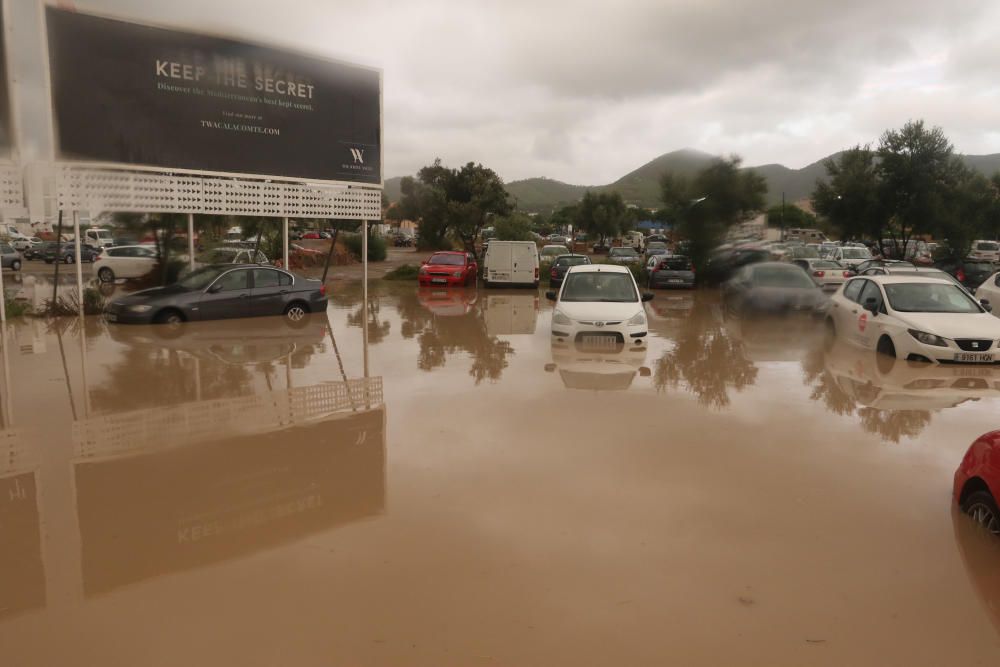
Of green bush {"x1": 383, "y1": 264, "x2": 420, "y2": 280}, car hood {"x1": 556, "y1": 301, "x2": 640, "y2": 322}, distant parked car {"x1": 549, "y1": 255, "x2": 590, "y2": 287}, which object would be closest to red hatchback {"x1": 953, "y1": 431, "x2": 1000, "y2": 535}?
car hood {"x1": 556, "y1": 301, "x2": 640, "y2": 322}

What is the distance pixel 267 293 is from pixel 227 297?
95 cm

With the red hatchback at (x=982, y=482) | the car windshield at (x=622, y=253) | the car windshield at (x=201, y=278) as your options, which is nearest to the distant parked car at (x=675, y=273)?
the car windshield at (x=622, y=253)

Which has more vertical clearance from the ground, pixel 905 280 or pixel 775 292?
pixel 905 280

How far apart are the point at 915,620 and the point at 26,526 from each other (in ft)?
18.9

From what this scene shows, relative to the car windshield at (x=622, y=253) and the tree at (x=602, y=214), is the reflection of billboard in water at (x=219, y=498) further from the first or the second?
the tree at (x=602, y=214)

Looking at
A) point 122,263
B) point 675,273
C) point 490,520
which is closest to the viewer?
point 490,520

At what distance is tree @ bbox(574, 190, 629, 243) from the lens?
181 ft

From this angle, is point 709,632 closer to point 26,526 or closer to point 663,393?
point 26,526

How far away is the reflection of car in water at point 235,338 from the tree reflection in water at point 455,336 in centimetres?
212

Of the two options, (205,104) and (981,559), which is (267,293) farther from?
(981,559)

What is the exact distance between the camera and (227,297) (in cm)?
1524

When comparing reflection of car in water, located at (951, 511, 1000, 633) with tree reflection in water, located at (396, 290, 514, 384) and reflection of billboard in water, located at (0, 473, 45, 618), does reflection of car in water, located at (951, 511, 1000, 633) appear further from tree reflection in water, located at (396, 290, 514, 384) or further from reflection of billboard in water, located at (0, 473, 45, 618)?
tree reflection in water, located at (396, 290, 514, 384)

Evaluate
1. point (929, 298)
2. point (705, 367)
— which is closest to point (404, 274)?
point (705, 367)

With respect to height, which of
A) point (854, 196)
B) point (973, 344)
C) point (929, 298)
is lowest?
point (973, 344)
